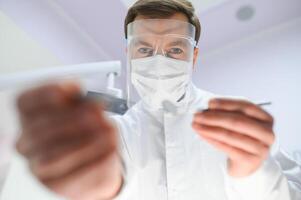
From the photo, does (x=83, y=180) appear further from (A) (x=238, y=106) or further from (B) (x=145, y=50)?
(B) (x=145, y=50)

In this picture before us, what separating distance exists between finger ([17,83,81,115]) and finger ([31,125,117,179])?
40mm

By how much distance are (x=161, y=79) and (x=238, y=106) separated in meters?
0.40

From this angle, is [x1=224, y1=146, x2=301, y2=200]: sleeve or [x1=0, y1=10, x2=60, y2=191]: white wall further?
[x1=0, y1=10, x2=60, y2=191]: white wall

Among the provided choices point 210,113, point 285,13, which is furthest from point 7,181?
point 285,13

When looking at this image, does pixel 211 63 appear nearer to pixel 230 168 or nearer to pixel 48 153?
pixel 230 168

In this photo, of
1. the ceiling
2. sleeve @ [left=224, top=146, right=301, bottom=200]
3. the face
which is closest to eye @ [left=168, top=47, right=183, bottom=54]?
the face

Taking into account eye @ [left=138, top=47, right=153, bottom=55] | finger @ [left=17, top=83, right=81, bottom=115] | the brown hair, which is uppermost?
the brown hair

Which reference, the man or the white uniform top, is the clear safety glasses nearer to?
the man

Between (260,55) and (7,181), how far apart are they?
1559 mm

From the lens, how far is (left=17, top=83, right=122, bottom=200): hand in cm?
23

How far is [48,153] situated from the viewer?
0.23 meters

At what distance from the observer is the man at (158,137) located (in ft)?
0.76

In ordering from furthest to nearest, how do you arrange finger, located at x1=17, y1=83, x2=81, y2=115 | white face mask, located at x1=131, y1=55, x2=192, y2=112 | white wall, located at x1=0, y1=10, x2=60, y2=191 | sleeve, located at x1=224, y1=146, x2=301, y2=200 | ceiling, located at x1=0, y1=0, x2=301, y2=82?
1. ceiling, located at x1=0, y1=0, x2=301, y2=82
2. white wall, located at x1=0, y1=10, x2=60, y2=191
3. white face mask, located at x1=131, y1=55, x2=192, y2=112
4. sleeve, located at x1=224, y1=146, x2=301, y2=200
5. finger, located at x1=17, y1=83, x2=81, y2=115

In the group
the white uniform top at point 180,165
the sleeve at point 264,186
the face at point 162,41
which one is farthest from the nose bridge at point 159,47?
the sleeve at point 264,186
